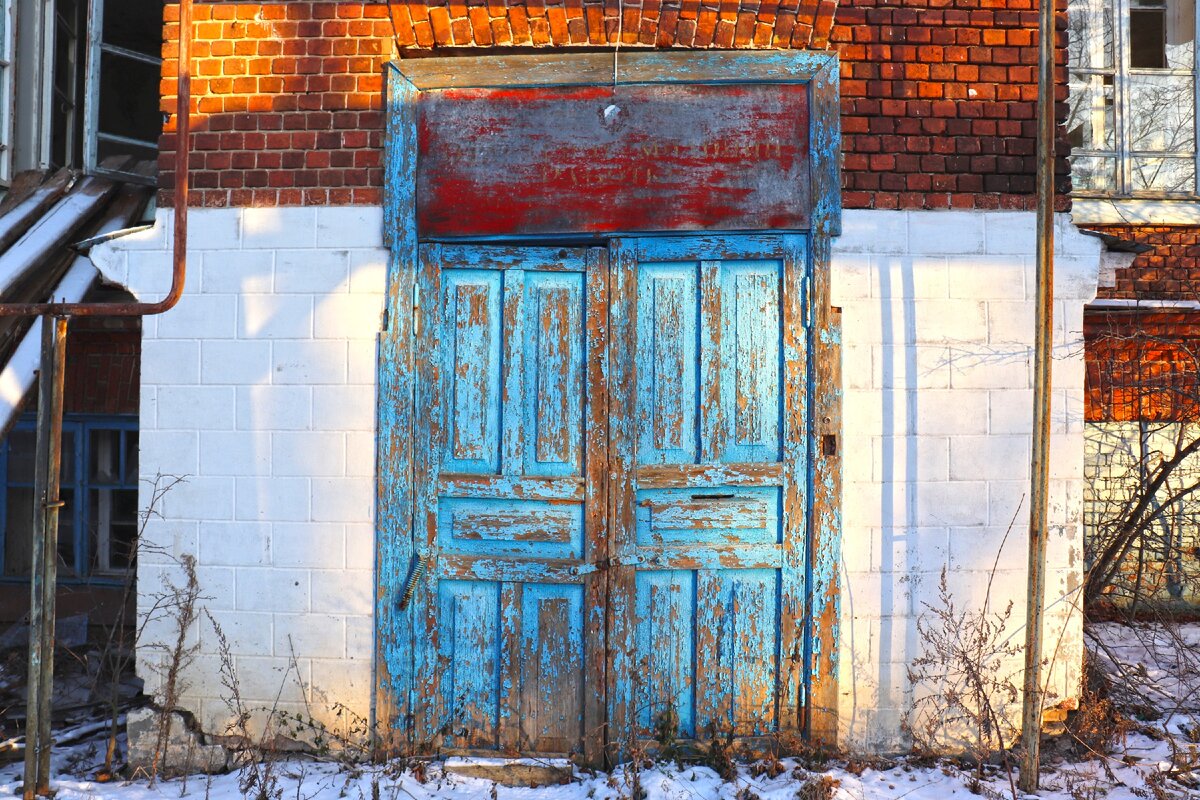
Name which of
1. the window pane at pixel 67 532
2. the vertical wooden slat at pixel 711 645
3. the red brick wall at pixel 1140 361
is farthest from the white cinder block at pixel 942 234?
the window pane at pixel 67 532

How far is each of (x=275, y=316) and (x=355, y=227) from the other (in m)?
0.55

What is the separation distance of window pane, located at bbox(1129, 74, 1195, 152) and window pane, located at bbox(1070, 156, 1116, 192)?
0.22m

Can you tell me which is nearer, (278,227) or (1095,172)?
(278,227)

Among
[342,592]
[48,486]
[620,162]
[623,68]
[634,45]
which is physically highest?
[634,45]

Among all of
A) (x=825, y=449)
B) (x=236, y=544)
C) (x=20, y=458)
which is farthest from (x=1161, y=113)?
(x=20, y=458)

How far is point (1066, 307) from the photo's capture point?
4004mm

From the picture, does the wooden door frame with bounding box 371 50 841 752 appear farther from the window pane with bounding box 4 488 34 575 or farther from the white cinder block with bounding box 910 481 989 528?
the window pane with bounding box 4 488 34 575

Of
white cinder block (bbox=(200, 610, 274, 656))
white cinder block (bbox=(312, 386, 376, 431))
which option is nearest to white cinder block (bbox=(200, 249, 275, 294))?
white cinder block (bbox=(312, 386, 376, 431))

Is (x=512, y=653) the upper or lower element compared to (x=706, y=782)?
upper

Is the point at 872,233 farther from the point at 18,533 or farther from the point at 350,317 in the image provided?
the point at 18,533

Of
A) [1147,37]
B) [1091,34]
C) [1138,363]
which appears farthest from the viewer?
[1147,37]

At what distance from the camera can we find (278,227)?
410cm

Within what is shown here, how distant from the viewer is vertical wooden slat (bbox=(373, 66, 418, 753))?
13.1 ft

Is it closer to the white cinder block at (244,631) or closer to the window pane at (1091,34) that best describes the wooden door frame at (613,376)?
the white cinder block at (244,631)
